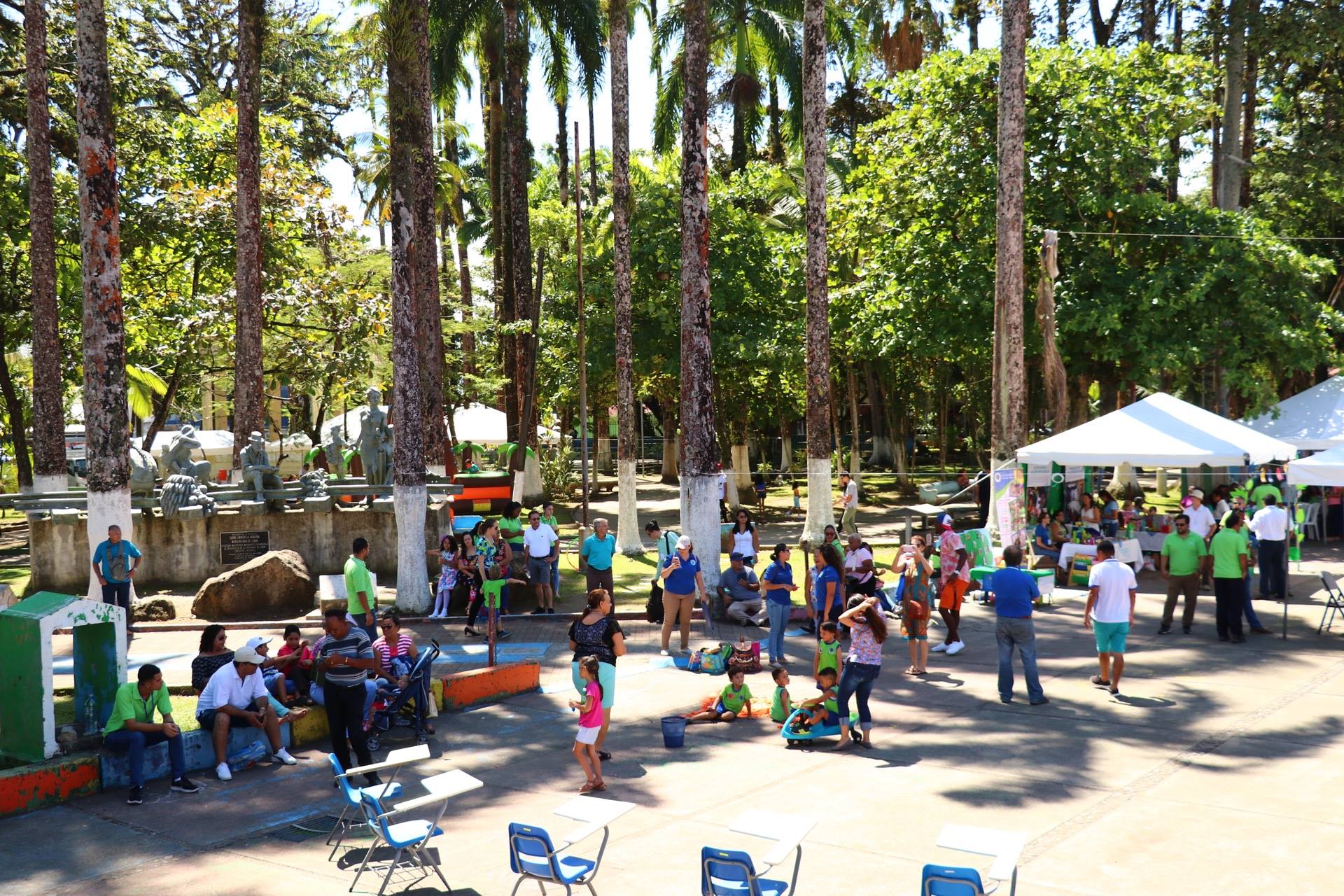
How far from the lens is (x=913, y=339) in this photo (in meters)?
25.1

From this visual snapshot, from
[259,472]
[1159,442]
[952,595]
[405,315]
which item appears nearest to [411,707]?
[952,595]

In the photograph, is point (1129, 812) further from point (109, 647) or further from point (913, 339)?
point (913, 339)

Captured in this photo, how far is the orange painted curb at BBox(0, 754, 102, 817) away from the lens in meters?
8.84

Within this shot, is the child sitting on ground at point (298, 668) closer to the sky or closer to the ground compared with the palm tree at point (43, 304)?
closer to the ground

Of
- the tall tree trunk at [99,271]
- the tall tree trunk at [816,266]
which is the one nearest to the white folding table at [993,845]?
the tall tree trunk at [99,271]

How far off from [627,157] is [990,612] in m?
11.9

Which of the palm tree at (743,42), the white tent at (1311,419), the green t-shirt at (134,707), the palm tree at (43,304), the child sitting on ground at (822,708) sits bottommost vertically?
the child sitting on ground at (822,708)

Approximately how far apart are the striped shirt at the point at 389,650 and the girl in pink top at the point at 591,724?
2529mm

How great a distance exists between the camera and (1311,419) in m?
24.1

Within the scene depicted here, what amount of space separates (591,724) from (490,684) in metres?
3.56

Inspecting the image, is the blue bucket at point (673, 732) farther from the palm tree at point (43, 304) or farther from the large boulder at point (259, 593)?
the palm tree at point (43, 304)

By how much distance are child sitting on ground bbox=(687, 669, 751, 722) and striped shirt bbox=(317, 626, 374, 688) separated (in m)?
3.60

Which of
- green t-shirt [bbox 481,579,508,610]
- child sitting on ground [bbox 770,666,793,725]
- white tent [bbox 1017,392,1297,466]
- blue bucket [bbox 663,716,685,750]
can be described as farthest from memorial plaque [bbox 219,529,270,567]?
white tent [bbox 1017,392,1297,466]

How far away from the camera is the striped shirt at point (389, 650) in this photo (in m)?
10.7
